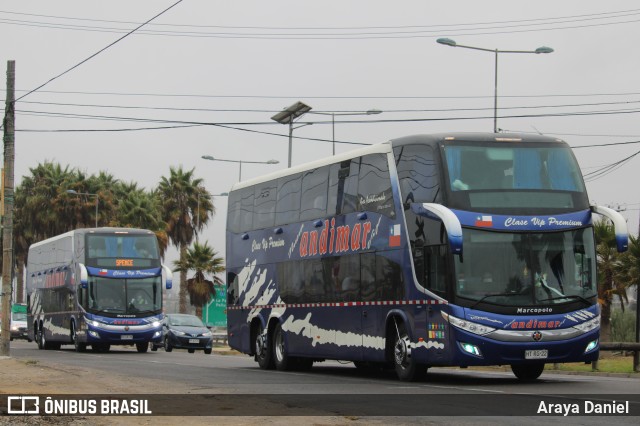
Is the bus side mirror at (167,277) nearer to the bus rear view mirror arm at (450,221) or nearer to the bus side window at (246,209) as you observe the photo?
the bus side window at (246,209)

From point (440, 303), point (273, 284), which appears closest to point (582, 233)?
point (440, 303)

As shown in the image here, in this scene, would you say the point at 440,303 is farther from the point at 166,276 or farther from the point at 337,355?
the point at 166,276

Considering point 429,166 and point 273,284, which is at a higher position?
point 429,166

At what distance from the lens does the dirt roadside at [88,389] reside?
14.0 m

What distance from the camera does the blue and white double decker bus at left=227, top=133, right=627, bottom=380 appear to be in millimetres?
20016

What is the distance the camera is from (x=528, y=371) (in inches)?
887

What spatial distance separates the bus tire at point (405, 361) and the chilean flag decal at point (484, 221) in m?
2.49

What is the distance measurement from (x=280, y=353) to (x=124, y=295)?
14754mm

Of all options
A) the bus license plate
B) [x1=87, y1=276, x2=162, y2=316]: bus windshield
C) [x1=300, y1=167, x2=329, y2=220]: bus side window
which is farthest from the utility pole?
the bus license plate

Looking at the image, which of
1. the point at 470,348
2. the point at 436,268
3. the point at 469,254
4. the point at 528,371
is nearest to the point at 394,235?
the point at 436,268

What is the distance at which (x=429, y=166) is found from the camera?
816 inches

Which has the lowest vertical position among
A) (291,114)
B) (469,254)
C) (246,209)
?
(469,254)

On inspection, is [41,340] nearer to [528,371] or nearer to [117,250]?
[117,250]

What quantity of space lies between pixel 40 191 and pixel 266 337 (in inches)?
2339
